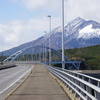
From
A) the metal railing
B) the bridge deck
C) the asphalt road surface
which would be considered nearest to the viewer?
the metal railing

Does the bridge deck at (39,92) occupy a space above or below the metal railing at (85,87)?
below

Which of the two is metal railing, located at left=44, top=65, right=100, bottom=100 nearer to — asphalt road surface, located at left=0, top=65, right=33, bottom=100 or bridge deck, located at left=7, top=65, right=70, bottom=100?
bridge deck, located at left=7, top=65, right=70, bottom=100

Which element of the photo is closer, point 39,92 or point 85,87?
point 85,87

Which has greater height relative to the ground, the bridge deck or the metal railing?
the metal railing

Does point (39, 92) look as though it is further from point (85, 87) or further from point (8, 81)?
point (8, 81)

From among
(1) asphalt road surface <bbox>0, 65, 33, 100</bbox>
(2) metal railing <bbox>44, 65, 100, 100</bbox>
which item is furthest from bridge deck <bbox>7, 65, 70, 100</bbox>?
(2) metal railing <bbox>44, 65, 100, 100</bbox>

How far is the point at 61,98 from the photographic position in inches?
646

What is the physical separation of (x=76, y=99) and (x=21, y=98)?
115 inches

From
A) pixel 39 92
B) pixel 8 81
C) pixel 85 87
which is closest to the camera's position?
pixel 85 87

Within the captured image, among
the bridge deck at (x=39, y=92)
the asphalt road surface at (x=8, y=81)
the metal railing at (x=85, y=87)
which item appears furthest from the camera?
the asphalt road surface at (x=8, y=81)

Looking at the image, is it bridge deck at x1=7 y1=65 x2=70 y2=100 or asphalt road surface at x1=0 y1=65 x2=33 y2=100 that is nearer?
bridge deck at x1=7 y1=65 x2=70 y2=100

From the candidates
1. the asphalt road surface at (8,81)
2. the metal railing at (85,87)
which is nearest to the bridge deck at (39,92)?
the asphalt road surface at (8,81)

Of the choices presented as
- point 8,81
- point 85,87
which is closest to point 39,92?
point 85,87

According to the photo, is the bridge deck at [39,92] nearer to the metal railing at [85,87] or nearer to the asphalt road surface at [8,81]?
the asphalt road surface at [8,81]
